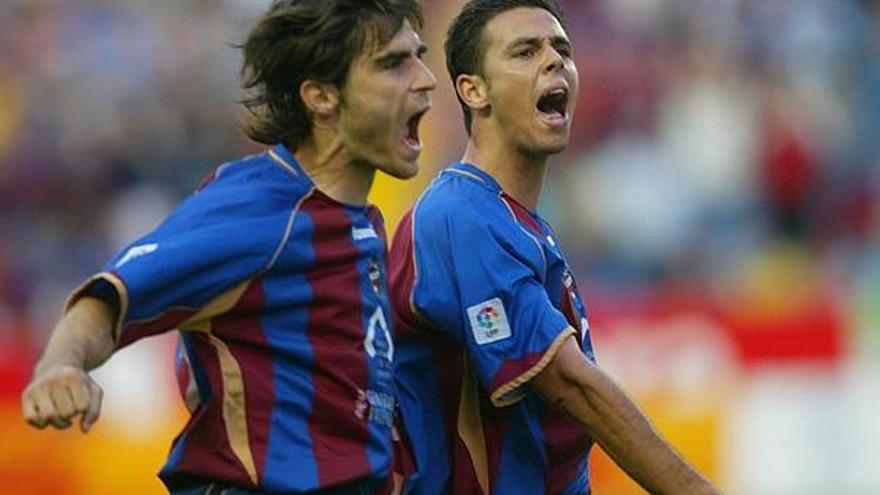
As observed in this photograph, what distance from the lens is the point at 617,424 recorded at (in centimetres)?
639

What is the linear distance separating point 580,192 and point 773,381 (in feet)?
7.97

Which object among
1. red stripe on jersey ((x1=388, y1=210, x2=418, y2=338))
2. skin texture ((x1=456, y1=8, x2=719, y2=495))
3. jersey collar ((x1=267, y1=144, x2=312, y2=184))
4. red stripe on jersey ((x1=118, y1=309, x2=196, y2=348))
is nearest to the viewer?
red stripe on jersey ((x1=118, y1=309, x2=196, y2=348))

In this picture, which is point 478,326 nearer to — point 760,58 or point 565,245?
point 565,245

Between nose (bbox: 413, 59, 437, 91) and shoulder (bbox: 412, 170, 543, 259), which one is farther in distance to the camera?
shoulder (bbox: 412, 170, 543, 259)

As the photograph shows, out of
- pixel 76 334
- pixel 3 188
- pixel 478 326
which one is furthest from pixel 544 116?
pixel 3 188

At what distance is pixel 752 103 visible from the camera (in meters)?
15.5

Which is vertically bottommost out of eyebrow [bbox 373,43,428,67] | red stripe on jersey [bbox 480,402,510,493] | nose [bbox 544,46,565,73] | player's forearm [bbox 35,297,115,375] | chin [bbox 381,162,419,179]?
red stripe on jersey [bbox 480,402,510,493]

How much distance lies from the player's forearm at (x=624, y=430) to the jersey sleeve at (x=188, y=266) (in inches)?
45.5

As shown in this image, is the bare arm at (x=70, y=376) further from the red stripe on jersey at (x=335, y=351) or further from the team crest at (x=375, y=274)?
the team crest at (x=375, y=274)

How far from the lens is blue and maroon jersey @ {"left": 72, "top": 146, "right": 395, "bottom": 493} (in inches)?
217

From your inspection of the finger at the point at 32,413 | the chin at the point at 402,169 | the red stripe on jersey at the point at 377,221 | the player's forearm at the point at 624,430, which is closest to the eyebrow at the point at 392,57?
the chin at the point at 402,169

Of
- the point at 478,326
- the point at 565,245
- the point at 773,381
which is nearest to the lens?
the point at 478,326

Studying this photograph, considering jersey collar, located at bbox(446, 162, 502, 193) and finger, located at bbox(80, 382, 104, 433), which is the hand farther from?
jersey collar, located at bbox(446, 162, 502, 193)

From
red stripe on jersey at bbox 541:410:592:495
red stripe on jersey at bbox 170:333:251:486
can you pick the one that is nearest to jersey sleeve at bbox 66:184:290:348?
red stripe on jersey at bbox 170:333:251:486
